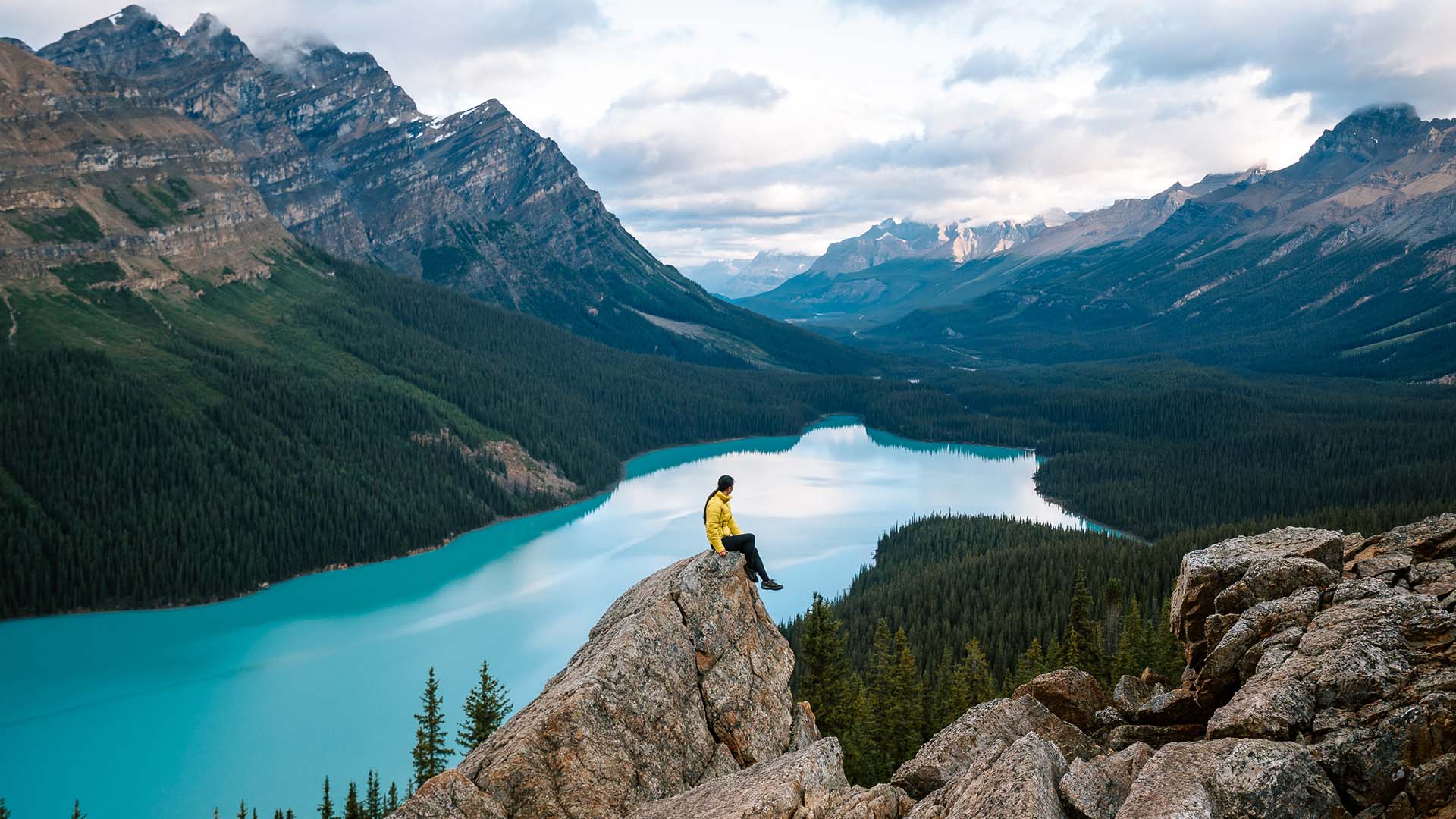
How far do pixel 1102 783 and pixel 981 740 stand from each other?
4.05 metres

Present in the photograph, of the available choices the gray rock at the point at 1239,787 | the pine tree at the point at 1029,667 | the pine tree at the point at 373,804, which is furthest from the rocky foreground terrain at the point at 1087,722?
the pine tree at the point at 373,804

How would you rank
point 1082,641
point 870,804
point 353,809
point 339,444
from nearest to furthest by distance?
point 870,804
point 353,809
point 1082,641
point 339,444

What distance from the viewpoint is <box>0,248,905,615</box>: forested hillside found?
302 ft

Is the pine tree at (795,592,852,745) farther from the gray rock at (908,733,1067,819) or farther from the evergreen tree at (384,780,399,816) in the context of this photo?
the gray rock at (908,733,1067,819)

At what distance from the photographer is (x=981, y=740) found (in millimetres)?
17312

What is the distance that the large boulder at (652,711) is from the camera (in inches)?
661

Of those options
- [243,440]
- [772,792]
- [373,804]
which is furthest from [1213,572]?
[243,440]

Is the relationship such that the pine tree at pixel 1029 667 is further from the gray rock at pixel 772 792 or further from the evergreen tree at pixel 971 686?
the gray rock at pixel 772 792

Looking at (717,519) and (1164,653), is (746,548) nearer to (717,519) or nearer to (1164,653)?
(717,519)

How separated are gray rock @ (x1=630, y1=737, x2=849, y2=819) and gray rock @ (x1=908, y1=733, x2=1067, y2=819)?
154 centimetres

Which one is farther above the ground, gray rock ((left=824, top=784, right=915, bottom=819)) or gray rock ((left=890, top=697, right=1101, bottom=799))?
gray rock ((left=824, top=784, right=915, bottom=819))

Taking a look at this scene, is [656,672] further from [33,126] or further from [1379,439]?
[33,126]

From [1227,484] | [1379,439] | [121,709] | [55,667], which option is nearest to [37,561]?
[55,667]

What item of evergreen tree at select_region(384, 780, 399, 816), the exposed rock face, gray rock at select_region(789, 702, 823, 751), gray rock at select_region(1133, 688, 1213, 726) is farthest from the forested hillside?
gray rock at select_region(1133, 688, 1213, 726)
